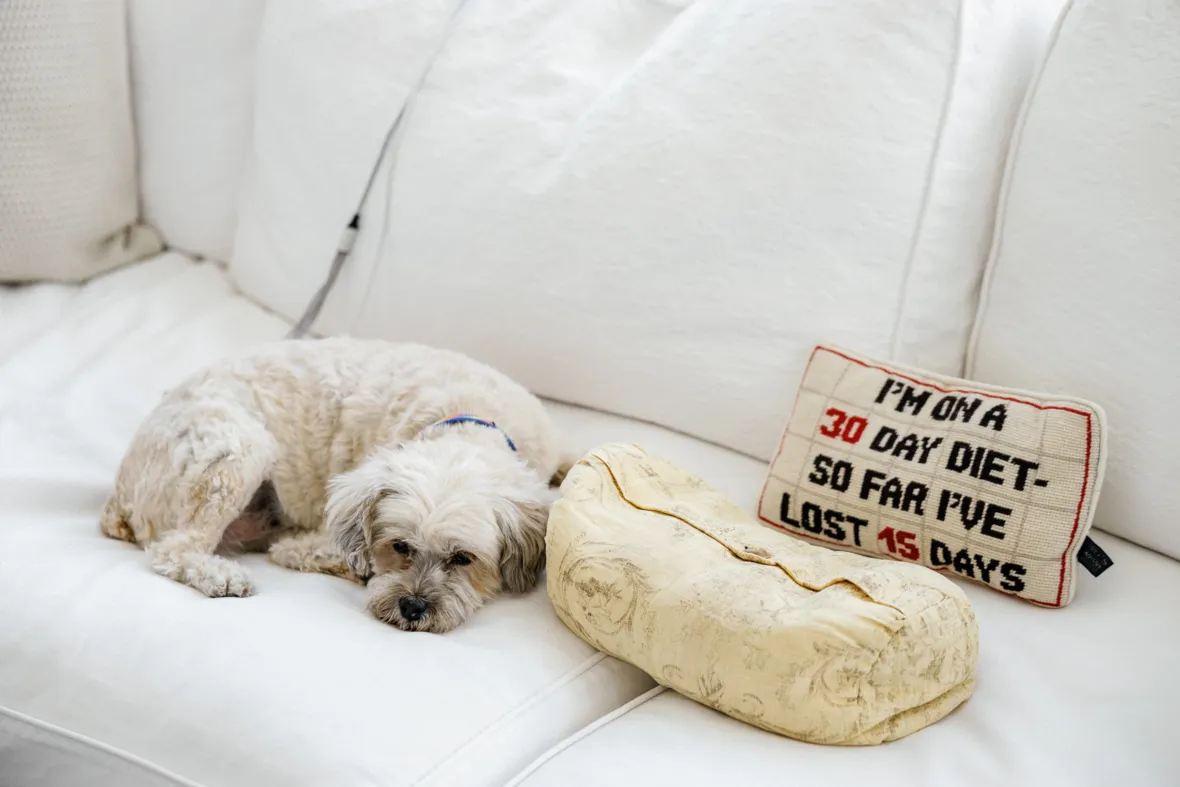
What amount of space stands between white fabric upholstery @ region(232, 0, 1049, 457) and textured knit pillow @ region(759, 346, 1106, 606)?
0.43 ft

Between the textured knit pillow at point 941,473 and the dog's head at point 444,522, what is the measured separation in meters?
0.39

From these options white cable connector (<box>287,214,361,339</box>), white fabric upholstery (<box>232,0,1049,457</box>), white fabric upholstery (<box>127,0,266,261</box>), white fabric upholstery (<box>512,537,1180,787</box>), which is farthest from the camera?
white fabric upholstery (<box>127,0,266,261</box>)

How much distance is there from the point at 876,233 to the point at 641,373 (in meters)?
0.48

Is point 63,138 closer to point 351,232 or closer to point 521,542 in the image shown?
point 351,232

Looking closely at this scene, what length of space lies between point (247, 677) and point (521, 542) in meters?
0.48

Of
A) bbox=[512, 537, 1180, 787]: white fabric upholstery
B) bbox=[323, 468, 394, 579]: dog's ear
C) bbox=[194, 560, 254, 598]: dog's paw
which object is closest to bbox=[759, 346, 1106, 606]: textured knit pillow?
bbox=[512, 537, 1180, 787]: white fabric upholstery

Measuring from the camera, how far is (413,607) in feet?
4.95

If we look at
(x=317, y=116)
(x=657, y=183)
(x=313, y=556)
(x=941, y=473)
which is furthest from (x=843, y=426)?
(x=317, y=116)

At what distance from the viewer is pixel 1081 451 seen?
143 cm

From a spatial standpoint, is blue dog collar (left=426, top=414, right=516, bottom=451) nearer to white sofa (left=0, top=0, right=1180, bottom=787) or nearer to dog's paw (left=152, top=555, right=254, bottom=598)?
white sofa (left=0, top=0, right=1180, bottom=787)

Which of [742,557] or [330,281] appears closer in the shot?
[742,557]

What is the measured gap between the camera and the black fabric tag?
147cm

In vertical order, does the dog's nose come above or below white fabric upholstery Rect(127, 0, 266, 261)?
below

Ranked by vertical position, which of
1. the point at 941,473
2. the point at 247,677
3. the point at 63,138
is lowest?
the point at 247,677
